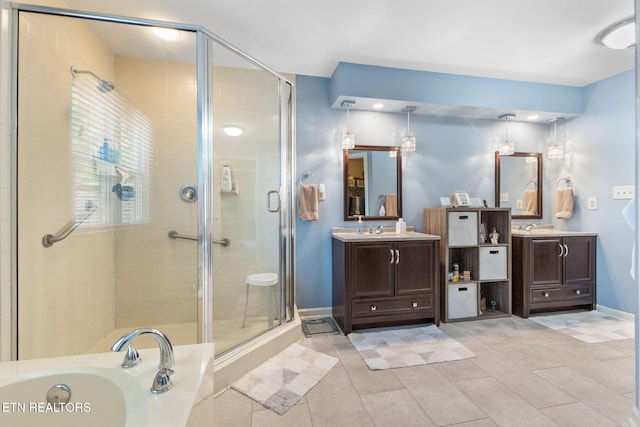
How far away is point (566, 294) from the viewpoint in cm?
291

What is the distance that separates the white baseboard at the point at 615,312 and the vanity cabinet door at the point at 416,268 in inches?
79.7

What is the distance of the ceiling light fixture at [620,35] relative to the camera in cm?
203

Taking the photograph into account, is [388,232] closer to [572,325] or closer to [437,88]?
[437,88]

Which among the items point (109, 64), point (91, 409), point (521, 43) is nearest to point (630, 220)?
point (521, 43)

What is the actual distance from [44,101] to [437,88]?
10.1 ft

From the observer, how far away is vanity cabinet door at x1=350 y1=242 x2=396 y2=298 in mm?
2436

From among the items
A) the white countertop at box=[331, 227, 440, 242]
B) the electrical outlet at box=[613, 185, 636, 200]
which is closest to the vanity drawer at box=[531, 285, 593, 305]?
the electrical outlet at box=[613, 185, 636, 200]

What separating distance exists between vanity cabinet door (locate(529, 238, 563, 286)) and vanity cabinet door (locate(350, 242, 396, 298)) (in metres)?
1.57

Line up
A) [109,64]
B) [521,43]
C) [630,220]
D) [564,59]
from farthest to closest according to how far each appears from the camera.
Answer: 1. [564,59]
2. [521,43]
3. [109,64]
4. [630,220]

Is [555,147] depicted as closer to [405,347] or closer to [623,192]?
[623,192]

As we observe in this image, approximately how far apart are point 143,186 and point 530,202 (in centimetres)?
410

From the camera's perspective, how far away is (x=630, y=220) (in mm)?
1412

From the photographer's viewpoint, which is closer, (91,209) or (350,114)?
(91,209)

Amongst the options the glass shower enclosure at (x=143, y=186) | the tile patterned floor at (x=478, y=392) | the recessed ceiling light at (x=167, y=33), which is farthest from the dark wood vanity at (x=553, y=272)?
the recessed ceiling light at (x=167, y=33)
